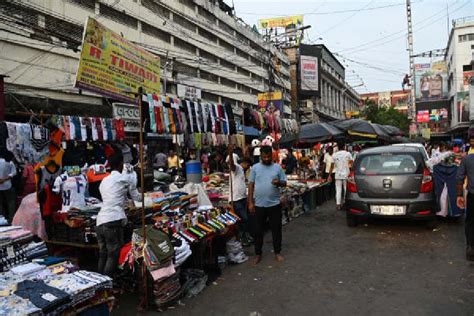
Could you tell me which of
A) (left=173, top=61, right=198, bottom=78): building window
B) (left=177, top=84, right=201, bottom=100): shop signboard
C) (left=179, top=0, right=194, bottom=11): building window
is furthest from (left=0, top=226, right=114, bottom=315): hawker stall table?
(left=179, top=0, right=194, bottom=11): building window

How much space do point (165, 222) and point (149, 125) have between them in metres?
1.86

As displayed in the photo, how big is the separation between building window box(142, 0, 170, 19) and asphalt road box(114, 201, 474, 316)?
76.8 feet

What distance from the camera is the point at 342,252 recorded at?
6.05 metres

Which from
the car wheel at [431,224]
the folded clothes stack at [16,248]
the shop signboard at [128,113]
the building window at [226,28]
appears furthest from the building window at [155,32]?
the folded clothes stack at [16,248]

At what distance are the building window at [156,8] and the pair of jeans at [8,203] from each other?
21.2 m

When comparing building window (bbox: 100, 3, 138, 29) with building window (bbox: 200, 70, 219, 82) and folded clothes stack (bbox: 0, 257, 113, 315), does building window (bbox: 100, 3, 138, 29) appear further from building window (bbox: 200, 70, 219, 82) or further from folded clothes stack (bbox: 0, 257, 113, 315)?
folded clothes stack (bbox: 0, 257, 113, 315)

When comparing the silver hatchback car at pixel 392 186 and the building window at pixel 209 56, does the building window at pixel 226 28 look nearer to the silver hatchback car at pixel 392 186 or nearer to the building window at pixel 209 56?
the building window at pixel 209 56

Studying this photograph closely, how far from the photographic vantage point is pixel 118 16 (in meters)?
22.7

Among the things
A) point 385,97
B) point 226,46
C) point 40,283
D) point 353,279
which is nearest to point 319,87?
point 226,46

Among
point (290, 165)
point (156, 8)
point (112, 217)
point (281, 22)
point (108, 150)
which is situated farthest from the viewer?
point (281, 22)

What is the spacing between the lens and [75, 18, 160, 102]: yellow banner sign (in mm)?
4977

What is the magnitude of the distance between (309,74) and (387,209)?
45.9 m

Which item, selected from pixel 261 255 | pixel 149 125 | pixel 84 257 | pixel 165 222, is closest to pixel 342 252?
pixel 261 255

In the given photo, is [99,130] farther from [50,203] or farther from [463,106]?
[463,106]
